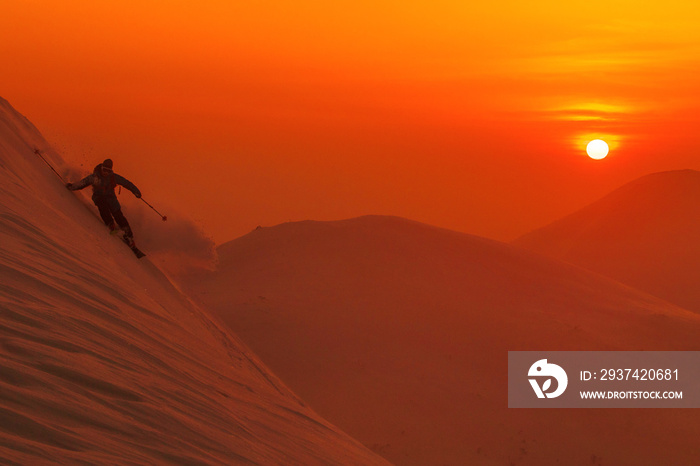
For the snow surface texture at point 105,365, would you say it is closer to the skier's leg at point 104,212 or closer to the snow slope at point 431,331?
the skier's leg at point 104,212

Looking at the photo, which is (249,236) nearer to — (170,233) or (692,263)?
(170,233)

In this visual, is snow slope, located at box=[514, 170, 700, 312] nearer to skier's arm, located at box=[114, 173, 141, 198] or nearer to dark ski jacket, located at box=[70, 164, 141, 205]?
skier's arm, located at box=[114, 173, 141, 198]

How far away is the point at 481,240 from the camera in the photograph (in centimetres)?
3164

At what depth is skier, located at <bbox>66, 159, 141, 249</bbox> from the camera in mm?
10961

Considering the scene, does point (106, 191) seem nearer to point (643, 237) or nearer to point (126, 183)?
point (126, 183)

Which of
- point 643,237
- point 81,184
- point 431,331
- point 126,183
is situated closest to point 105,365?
point 81,184

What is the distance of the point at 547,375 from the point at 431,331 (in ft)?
10.3

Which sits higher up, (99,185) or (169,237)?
(169,237)

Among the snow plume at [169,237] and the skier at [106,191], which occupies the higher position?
the snow plume at [169,237]

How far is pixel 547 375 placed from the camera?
750 inches

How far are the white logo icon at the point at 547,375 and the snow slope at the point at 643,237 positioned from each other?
3804cm

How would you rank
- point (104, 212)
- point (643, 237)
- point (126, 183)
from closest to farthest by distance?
point (104, 212) → point (126, 183) → point (643, 237)

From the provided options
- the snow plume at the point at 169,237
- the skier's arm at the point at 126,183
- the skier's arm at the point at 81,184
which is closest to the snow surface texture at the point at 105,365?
the skier's arm at the point at 81,184

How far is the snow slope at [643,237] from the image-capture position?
66188 mm
